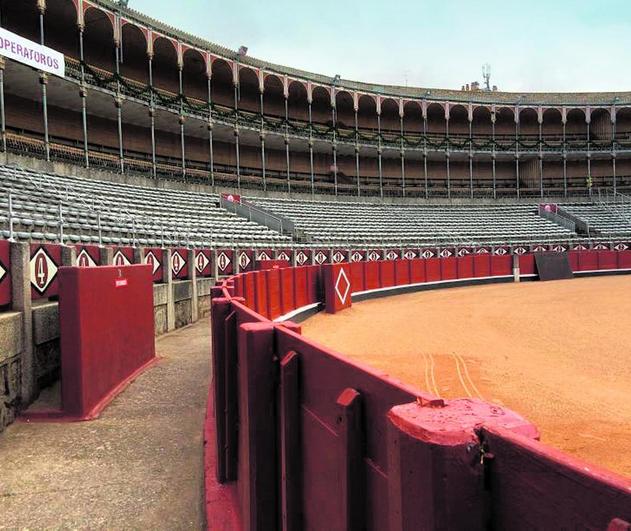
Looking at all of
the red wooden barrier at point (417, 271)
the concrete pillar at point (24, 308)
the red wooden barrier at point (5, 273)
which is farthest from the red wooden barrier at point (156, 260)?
the red wooden barrier at point (417, 271)

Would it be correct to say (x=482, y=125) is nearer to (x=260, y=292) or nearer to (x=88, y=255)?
(x=260, y=292)

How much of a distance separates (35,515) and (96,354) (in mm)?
2464

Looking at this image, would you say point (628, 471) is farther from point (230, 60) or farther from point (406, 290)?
point (230, 60)

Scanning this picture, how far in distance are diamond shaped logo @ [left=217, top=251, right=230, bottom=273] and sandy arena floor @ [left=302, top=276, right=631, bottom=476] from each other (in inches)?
124

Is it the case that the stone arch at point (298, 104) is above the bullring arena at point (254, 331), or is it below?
above

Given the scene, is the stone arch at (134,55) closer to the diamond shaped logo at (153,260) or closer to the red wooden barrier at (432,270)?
the red wooden barrier at (432,270)

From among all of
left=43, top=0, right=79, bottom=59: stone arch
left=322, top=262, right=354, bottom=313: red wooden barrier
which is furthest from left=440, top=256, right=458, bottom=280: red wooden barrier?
left=43, top=0, right=79, bottom=59: stone arch

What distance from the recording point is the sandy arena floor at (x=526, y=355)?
4586 mm

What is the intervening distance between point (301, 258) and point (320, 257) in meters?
1.12

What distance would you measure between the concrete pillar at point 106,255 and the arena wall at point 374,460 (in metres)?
5.82

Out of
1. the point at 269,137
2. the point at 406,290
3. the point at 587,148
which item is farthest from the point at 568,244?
the point at 269,137

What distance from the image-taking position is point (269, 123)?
3491cm

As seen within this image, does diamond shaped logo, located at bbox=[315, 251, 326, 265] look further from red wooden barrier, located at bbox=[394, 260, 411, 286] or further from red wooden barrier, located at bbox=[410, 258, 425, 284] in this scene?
red wooden barrier, located at bbox=[410, 258, 425, 284]

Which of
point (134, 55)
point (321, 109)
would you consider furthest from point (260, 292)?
point (321, 109)
